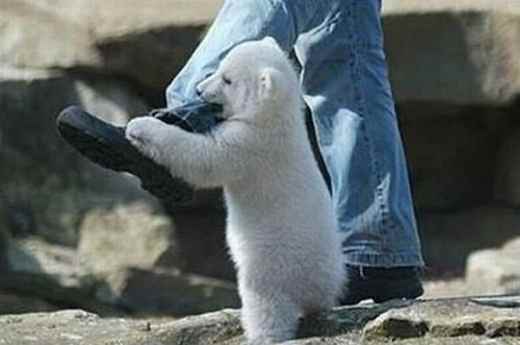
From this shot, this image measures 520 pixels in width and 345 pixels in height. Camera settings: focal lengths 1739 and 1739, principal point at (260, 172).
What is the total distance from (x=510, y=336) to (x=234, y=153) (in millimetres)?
747

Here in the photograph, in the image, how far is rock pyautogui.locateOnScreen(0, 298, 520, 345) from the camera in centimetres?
394

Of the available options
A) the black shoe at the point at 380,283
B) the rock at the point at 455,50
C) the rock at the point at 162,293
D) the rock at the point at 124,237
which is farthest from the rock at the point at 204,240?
the black shoe at the point at 380,283

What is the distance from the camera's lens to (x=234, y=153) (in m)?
3.90

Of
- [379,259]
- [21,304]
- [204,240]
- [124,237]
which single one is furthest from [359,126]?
[204,240]

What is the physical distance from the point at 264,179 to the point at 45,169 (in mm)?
5059

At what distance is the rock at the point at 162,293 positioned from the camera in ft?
27.5

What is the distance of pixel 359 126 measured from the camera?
4.25 m

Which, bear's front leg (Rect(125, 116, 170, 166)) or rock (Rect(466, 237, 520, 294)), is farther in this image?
rock (Rect(466, 237, 520, 294))

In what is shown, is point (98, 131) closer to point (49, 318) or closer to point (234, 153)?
point (234, 153)

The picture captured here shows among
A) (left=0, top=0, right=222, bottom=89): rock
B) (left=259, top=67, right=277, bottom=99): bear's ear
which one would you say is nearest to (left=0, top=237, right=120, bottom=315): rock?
(left=0, top=0, right=222, bottom=89): rock

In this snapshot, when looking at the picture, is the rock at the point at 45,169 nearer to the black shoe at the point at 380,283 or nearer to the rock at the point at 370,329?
the rock at the point at 370,329

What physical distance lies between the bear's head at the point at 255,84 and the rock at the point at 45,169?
190 inches

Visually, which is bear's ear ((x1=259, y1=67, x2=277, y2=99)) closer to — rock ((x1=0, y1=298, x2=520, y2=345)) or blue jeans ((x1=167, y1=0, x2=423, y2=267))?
blue jeans ((x1=167, y1=0, x2=423, y2=267))

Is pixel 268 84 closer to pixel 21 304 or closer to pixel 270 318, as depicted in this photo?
pixel 270 318
